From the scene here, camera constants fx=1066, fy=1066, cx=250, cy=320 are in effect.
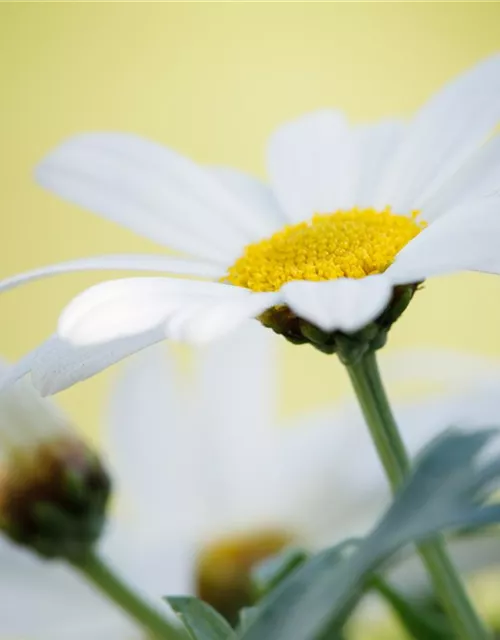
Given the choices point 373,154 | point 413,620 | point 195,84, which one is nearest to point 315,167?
point 373,154

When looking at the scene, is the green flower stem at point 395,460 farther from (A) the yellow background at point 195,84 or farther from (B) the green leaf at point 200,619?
(A) the yellow background at point 195,84

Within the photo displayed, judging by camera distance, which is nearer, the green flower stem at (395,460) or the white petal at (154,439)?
the green flower stem at (395,460)

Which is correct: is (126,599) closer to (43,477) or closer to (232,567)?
(43,477)

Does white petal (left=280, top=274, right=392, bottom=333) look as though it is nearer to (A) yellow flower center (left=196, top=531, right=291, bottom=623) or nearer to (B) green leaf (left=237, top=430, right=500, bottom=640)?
(B) green leaf (left=237, top=430, right=500, bottom=640)

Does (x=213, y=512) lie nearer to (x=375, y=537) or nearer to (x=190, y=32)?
(x=375, y=537)

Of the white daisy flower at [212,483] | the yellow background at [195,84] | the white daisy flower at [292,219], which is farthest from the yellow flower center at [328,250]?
the yellow background at [195,84]

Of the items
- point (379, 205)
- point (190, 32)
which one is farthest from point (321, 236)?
point (190, 32)
